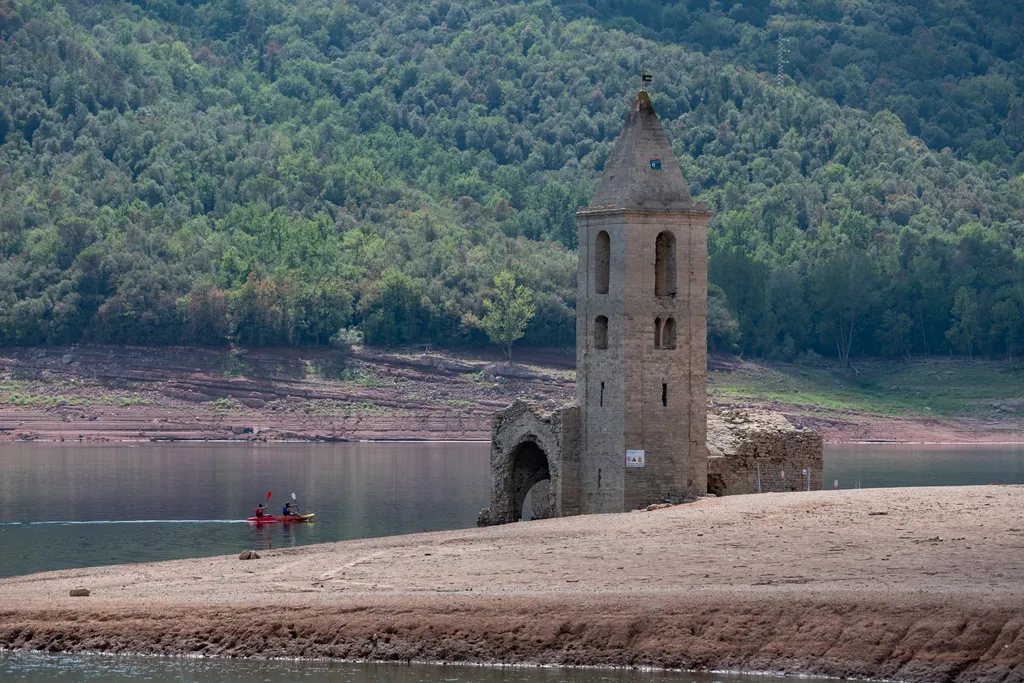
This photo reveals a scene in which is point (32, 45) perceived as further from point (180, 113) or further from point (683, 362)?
point (683, 362)

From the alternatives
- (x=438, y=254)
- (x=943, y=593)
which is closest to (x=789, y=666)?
(x=943, y=593)

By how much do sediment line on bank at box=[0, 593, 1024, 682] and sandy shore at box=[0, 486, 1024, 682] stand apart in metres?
0.03

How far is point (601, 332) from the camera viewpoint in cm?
5166

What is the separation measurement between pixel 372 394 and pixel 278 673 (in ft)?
A: 295

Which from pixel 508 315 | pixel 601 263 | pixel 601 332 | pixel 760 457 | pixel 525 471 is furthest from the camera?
pixel 508 315

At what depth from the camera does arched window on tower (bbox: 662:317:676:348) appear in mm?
51188

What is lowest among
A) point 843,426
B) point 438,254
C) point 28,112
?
point 843,426

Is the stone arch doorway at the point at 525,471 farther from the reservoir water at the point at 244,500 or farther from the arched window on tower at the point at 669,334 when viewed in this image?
the reservoir water at the point at 244,500

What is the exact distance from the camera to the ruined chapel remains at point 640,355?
50.8 m

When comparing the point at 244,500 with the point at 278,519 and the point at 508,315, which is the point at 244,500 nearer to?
the point at 278,519

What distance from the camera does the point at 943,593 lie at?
120 ft

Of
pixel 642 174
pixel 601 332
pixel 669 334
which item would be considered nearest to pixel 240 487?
pixel 601 332

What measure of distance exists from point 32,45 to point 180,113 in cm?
1305

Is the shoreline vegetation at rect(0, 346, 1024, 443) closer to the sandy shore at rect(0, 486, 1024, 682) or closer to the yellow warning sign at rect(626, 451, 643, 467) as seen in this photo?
the yellow warning sign at rect(626, 451, 643, 467)
